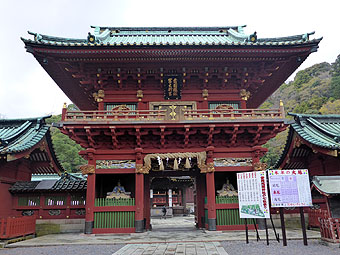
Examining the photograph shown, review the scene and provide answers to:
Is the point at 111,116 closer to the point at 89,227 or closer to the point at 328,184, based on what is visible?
the point at 89,227

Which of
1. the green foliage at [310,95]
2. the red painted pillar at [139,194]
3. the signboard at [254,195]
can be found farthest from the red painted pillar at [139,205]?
the green foliage at [310,95]

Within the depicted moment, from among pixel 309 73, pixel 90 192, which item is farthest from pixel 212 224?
pixel 309 73

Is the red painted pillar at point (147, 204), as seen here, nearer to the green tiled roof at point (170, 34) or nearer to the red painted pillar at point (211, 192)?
the red painted pillar at point (211, 192)

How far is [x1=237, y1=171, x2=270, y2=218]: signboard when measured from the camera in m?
9.24

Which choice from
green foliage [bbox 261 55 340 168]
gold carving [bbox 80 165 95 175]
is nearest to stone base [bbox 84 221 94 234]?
gold carving [bbox 80 165 95 175]

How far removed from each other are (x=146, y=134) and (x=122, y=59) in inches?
164

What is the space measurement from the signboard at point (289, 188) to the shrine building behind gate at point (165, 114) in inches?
158

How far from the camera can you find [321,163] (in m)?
14.4

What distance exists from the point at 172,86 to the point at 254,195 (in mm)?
7665

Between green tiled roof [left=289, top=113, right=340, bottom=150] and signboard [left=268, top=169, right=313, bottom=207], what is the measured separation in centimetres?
429

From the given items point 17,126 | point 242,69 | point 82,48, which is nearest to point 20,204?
point 17,126

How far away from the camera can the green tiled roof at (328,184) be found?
9.20 m

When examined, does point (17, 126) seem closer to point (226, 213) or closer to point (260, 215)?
point (226, 213)

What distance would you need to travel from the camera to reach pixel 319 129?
47.6ft
